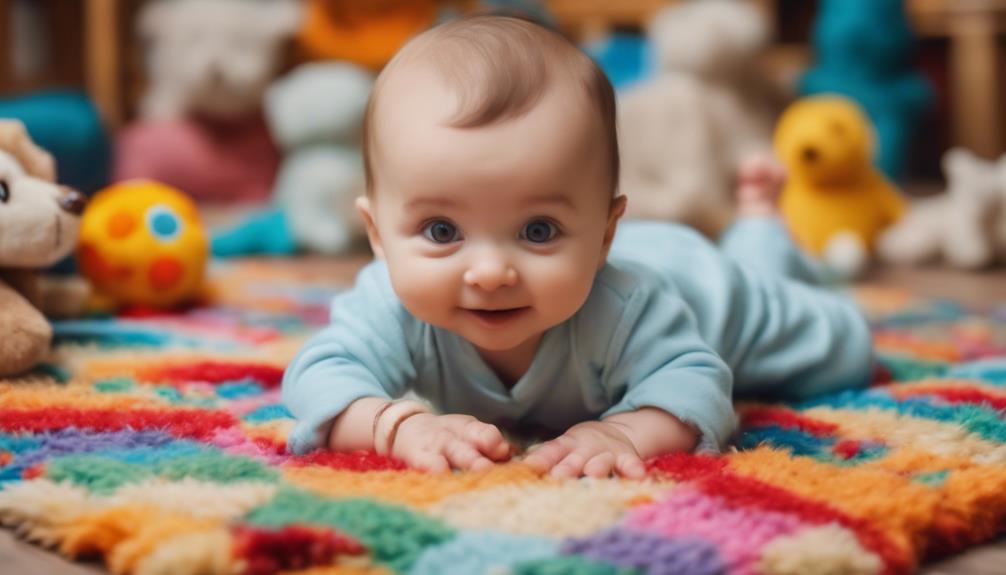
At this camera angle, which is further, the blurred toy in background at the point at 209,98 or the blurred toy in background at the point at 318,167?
the blurred toy in background at the point at 209,98

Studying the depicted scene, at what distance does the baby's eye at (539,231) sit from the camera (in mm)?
817

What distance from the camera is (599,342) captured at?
918 mm

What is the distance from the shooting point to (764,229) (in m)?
1.42

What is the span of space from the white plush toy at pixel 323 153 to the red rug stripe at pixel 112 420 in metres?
1.44

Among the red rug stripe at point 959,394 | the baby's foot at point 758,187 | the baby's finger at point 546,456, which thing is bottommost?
the red rug stripe at point 959,394

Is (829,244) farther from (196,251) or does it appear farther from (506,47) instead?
(506,47)

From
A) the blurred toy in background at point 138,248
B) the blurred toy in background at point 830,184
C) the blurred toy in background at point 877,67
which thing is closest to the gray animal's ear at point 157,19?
the blurred toy in background at point 138,248

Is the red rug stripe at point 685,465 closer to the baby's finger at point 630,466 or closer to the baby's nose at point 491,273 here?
the baby's finger at point 630,466

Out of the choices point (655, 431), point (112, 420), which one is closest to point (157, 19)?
→ point (112, 420)

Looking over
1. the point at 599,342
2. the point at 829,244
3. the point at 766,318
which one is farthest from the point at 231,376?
the point at 829,244

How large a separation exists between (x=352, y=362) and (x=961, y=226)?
62.3 inches

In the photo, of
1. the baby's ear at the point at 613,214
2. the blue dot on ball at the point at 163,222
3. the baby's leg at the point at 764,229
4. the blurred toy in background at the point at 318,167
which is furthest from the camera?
the blurred toy in background at the point at 318,167

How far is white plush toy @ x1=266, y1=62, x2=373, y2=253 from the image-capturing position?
2408 millimetres

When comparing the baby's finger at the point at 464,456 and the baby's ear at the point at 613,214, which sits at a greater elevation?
the baby's ear at the point at 613,214
